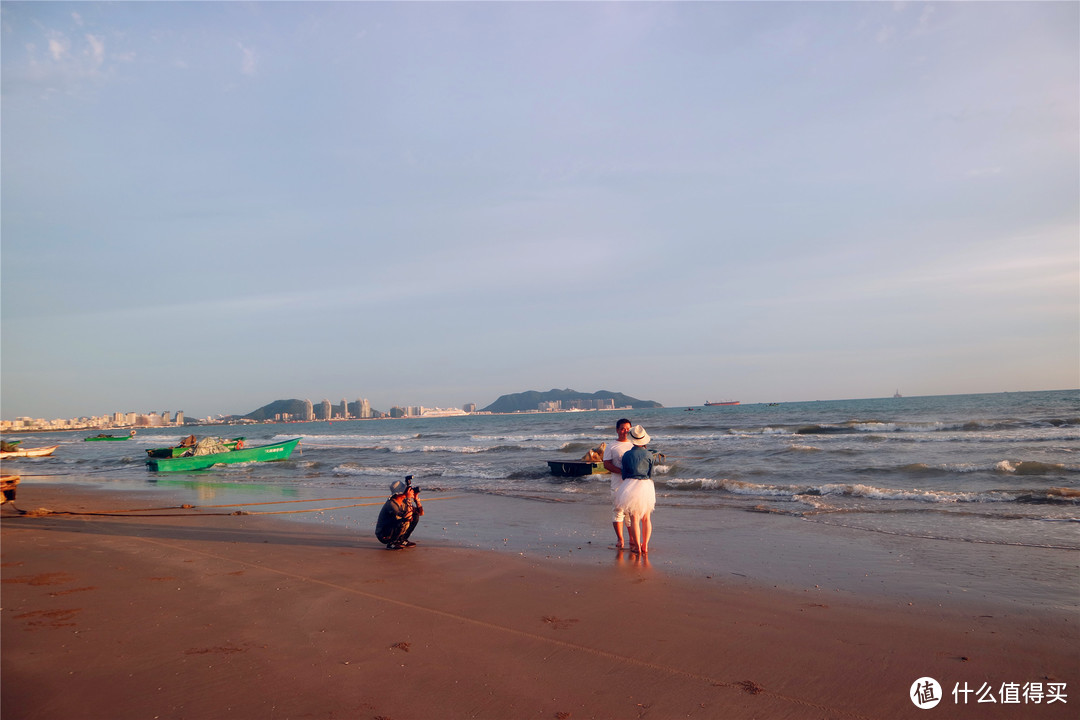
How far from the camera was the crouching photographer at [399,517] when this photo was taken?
8570 millimetres

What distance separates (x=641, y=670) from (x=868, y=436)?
1125 inches

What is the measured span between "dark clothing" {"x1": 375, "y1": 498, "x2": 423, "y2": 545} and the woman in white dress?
9.33ft

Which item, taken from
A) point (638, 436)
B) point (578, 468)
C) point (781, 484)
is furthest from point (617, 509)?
point (578, 468)

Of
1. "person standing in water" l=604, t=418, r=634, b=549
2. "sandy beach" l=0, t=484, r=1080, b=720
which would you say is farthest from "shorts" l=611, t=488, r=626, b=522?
"sandy beach" l=0, t=484, r=1080, b=720

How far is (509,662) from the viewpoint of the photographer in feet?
14.1

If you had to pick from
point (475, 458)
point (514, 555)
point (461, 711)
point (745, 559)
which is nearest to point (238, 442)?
point (475, 458)

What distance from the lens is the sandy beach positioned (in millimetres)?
3701

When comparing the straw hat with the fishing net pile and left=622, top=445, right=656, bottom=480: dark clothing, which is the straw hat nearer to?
left=622, top=445, right=656, bottom=480: dark clothing

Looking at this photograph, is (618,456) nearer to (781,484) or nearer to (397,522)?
(397,522)

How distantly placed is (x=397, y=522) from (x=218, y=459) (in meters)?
22.6

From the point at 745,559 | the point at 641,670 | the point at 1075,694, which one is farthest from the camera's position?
the point at 745,559

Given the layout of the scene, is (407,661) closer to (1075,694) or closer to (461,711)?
(461,711)

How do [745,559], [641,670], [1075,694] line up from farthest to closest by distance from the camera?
[745,559]
[641,670]
[1075,694]

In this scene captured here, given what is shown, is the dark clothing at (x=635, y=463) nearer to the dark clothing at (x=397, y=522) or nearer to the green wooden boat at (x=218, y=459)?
the dark clothing at (x=397, y=522)
